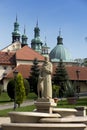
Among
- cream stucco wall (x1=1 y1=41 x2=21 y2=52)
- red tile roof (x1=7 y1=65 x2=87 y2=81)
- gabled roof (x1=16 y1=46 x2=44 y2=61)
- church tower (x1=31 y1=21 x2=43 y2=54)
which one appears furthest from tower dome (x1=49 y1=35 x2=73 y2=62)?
red tile roof (x1=7 y1=65 x2=87 y2=81)

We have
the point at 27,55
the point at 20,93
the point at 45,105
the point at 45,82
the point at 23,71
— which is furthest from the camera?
the point at 27,55

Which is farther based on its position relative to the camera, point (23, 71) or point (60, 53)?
point (60, 53)

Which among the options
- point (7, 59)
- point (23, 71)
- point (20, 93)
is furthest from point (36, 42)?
point (20, 93)

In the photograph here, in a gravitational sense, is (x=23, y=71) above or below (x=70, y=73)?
above

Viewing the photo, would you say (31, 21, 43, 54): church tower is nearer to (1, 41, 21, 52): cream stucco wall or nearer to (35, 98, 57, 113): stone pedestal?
(1, 41, 21, 52): cream stucco wall

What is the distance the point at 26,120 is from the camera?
1519cm

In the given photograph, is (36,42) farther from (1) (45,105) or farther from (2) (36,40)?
(1) (45,105)

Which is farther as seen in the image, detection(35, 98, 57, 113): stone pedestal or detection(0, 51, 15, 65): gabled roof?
detection(0, 51, 15, 65): gabled roof

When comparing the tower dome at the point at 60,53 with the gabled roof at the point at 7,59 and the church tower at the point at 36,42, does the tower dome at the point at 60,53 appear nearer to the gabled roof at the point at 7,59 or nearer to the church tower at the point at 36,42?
the church tower at the point at 36,42

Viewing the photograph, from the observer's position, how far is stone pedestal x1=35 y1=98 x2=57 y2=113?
61.8 ft

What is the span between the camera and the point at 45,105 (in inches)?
747

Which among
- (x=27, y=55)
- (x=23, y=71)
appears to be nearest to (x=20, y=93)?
(x=23, y=71)

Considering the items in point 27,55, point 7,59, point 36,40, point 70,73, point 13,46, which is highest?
point 36,40

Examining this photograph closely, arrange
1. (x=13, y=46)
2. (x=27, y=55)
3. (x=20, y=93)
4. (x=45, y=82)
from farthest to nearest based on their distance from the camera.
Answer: (x=13, y=46)
(x=27, y=55)
(x=20, y=93)
(x=45, y=82)
